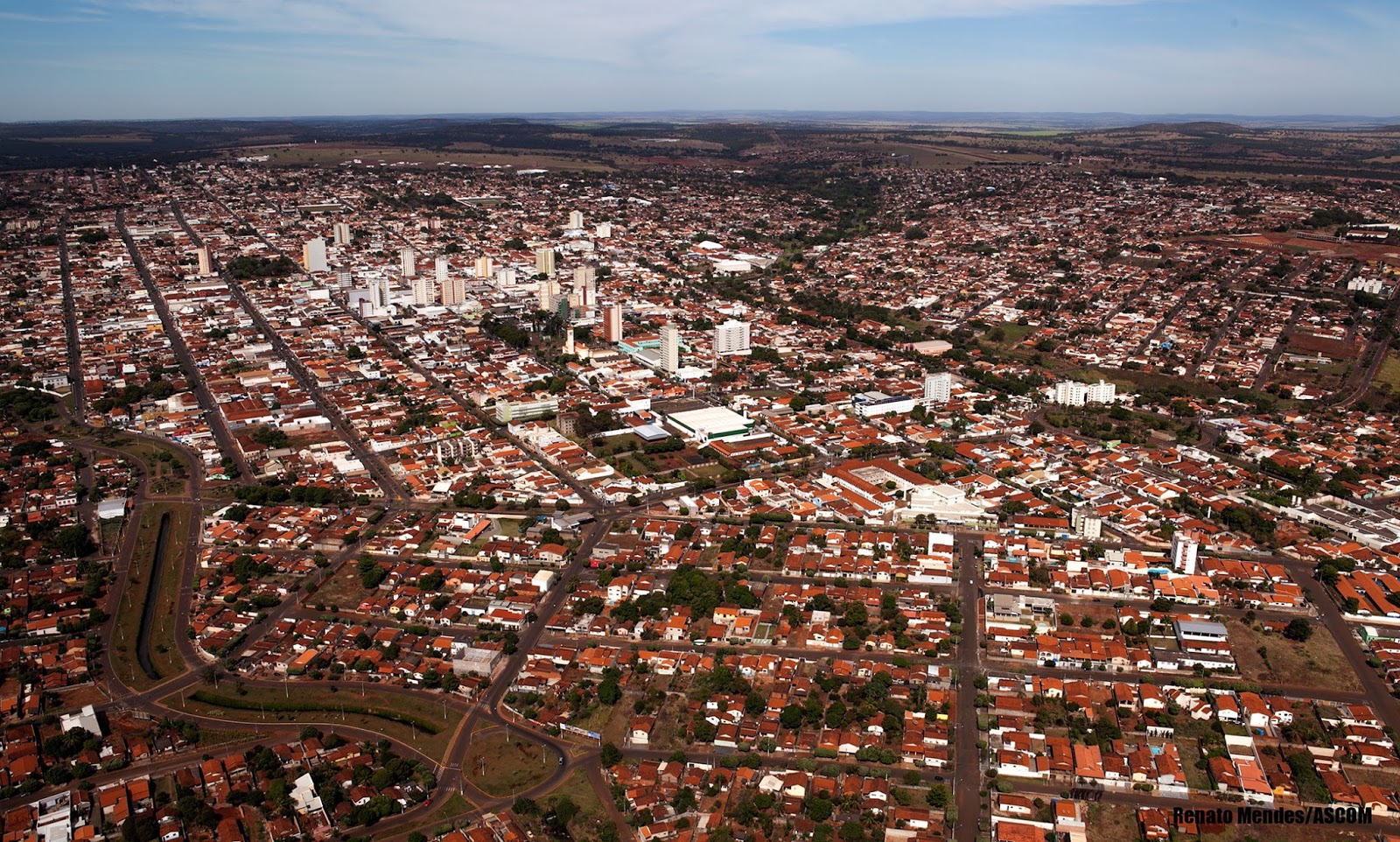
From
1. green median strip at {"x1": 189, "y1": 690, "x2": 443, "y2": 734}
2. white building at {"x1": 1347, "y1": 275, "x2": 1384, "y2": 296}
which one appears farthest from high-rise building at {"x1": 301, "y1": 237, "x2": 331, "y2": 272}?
white building at {"x1": 1347, "y1": 275, "x2": 1384, "y2": 296}

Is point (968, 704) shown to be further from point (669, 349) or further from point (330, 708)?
Result: point (669, 349)

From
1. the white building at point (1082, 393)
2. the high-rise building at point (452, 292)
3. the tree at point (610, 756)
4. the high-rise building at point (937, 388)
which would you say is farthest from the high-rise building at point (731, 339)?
the tree at point (610, 756)

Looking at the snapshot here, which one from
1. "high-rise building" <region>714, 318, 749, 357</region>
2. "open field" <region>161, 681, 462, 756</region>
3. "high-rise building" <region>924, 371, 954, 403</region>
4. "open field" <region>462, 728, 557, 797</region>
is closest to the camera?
"open field" <region>462, 728, 557, 797</region>

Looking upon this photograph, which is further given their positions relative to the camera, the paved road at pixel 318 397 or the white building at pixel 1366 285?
the white building at pixel 1366 285

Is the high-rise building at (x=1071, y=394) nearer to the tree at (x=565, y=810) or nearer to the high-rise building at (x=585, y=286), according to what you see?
the high-rise building at (x=585, y=286)

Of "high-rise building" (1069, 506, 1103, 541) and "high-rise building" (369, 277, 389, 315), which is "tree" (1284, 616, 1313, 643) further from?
"high-rise building" (369, 277, 389, 315)

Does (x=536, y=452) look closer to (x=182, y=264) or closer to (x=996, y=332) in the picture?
(x=996, y=332)

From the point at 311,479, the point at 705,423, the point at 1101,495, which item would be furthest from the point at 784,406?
the point at 311,479
